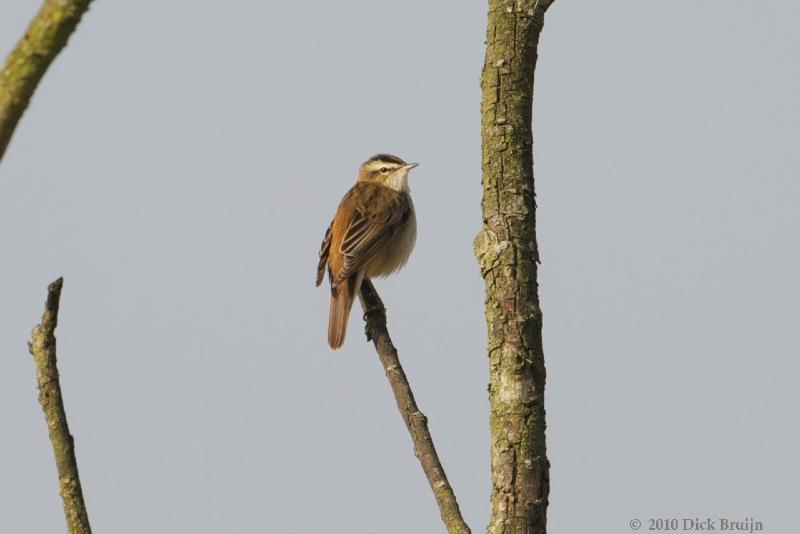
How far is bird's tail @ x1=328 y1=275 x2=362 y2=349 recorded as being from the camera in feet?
30.7

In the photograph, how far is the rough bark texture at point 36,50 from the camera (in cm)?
243

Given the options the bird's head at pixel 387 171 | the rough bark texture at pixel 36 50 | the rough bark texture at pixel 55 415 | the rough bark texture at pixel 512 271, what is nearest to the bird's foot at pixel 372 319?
the rough bark texture at pixel 512 271

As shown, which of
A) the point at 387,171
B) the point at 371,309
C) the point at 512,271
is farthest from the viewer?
the point at 387,171

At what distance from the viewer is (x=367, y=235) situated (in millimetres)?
10320

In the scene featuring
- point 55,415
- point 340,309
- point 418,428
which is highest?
point 340,309

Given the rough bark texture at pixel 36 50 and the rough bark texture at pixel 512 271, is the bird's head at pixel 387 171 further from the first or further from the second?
the rough bark texture at pixel 36 50

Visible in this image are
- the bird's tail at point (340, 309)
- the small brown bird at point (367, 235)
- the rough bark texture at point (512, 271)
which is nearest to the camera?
the rough bark texture at point (512, 271)

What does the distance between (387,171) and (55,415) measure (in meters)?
7.96

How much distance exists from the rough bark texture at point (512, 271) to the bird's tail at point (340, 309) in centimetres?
496

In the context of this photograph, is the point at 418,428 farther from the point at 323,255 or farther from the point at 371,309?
the point at 323,255

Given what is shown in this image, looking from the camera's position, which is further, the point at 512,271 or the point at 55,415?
the point at 512,271

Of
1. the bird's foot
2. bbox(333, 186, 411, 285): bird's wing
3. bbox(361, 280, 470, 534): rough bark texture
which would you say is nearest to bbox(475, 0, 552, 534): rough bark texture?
bbox(361, 280, 470, 534): rough bark texture

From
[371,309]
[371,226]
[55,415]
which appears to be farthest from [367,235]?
[55,415]

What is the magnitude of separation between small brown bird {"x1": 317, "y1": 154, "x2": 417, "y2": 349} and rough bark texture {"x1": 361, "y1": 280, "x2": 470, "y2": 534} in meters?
3.81
